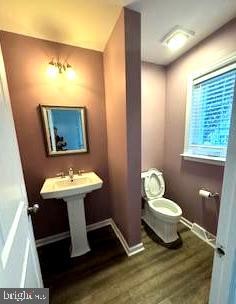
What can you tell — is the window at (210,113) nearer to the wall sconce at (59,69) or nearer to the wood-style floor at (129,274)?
the wood-style floor at (129,274)

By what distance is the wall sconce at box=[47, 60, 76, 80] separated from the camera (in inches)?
64.3

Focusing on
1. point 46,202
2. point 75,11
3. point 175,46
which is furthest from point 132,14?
point 46,202

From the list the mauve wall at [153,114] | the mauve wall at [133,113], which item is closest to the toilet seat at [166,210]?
the mauve wall at [133,113]

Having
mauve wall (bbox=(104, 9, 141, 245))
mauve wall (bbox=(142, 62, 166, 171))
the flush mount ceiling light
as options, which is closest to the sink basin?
Result: mauve wall (bbox=(104, 9, 141, 245))

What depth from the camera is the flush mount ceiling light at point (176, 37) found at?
4.97 ft

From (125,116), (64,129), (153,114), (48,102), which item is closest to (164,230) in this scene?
(125,116)

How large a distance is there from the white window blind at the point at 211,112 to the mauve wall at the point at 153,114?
490 mm

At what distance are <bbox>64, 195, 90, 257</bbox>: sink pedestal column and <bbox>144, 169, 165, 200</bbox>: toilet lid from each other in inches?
36.8

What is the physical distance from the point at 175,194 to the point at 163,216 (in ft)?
2.15

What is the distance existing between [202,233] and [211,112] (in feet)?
4.98

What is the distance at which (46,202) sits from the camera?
73.0 inches

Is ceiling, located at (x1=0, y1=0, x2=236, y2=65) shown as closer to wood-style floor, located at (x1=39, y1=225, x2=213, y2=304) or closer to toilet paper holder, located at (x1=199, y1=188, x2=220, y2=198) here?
toilet paper holder, located at (x1=199, y1=188, x2=220, y2=198)

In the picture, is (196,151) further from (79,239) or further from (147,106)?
(79,239)

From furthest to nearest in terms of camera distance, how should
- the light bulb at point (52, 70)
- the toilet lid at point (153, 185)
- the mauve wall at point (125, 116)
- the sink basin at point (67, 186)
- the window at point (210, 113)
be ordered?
the toilet lid at point (153, 185), the light bulb at point (52, 70), the window at point (210, 113), the sink basin at point (67, 186), the mauve wall at point (125, 116)
